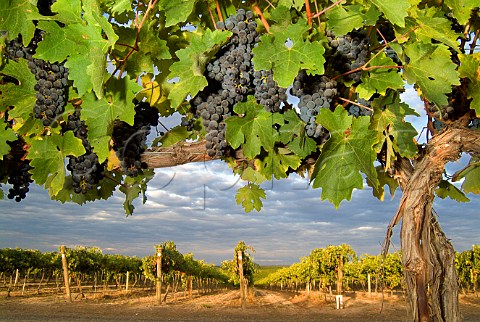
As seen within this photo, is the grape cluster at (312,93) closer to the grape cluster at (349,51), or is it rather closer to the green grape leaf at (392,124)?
the grape cluster at (349,51)

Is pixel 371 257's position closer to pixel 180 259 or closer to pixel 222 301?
pixel 222 301

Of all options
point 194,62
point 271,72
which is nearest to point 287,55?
point 271,72

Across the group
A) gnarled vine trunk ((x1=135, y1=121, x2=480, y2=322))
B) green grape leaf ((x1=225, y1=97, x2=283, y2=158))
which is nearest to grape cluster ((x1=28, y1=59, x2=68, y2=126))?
gnarled vine trunk ((x1=135, y1=121, x2=480, y2=322))

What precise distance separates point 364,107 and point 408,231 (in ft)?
2.67

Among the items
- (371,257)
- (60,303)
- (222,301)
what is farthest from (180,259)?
(371,257)

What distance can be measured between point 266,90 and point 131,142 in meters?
0.93

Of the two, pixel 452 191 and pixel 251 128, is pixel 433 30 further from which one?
pixel 452 191

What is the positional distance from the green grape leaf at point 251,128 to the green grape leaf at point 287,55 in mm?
330

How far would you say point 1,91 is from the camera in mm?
2570

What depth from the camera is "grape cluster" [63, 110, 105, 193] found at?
8.24 ft

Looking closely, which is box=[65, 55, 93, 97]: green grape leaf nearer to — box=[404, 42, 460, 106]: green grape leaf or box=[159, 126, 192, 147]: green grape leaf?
box=[159, 126, 192, 147]: green grape leaf

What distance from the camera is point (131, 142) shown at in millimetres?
2535

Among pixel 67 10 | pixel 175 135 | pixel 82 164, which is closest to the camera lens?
pixel 67 10

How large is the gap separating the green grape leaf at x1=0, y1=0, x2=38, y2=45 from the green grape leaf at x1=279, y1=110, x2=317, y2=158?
131cm
